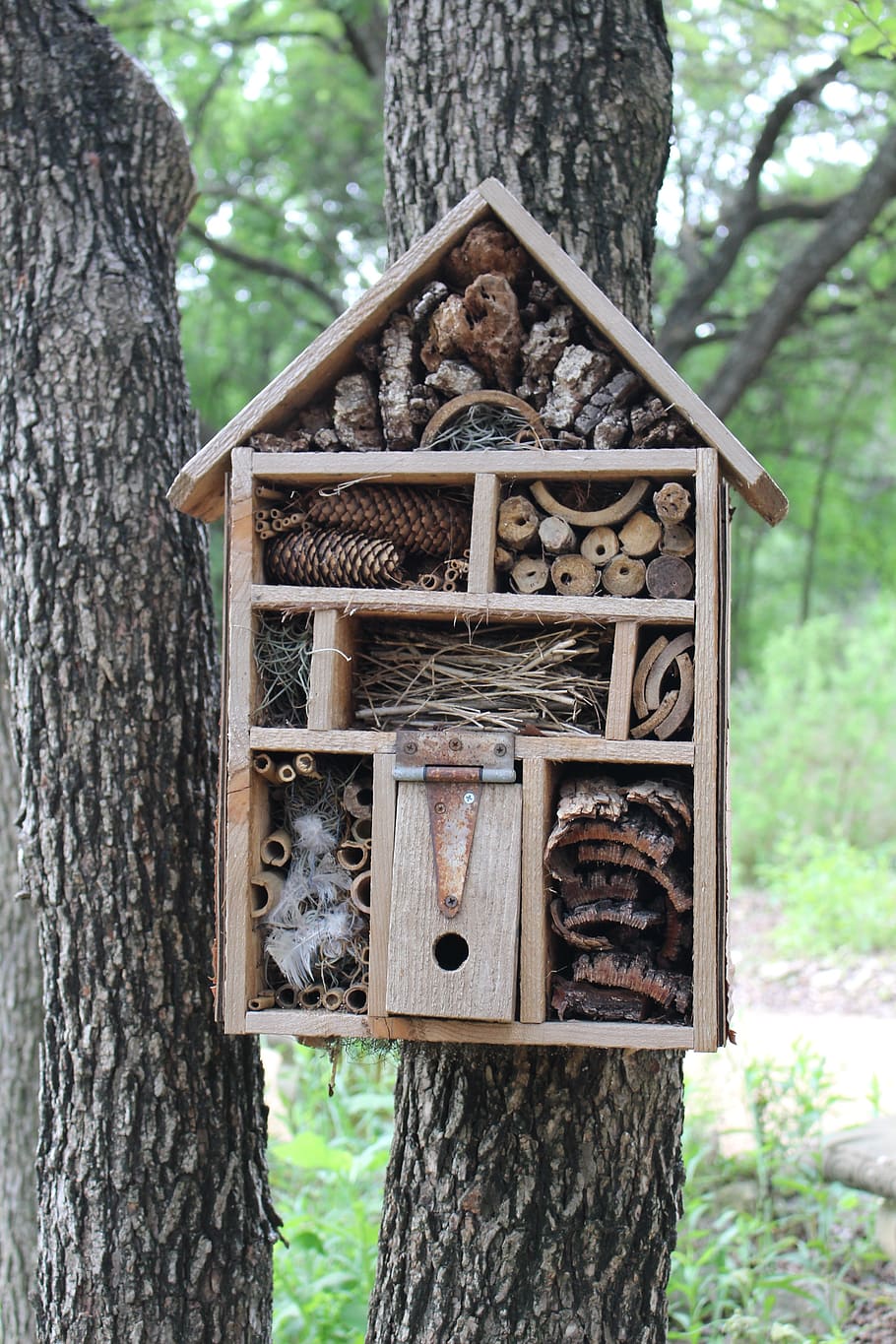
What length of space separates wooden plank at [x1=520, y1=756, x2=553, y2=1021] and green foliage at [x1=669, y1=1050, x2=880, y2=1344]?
1634 millimetres

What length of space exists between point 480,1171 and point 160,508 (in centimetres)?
150

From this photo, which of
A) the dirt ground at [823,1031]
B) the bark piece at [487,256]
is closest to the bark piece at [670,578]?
the bark piece at [487,256]

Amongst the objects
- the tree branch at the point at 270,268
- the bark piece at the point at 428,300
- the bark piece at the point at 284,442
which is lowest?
the bark piece at the point at 284,442

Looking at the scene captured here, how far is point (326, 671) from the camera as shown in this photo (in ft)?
6.67

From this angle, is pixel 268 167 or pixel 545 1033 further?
pixel 268 167

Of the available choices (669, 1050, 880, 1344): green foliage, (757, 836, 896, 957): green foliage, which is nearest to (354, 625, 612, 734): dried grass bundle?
(669, 1050, 880, 1344): green foliage

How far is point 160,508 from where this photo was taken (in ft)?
8.79

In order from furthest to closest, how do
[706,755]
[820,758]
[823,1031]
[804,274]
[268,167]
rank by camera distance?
[820,758], [268,167], [804,274], [823,1031], [706,755]

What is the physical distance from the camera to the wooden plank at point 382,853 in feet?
6.57

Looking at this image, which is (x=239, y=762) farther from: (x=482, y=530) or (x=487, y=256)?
(x=487, y=256)

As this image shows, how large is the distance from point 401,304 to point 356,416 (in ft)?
0.71

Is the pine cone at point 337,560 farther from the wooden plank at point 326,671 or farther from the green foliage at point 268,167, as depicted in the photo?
the green foliage at point 268,167

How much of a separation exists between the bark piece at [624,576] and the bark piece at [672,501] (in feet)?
0.30

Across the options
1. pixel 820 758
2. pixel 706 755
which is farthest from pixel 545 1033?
pixel 820 758
